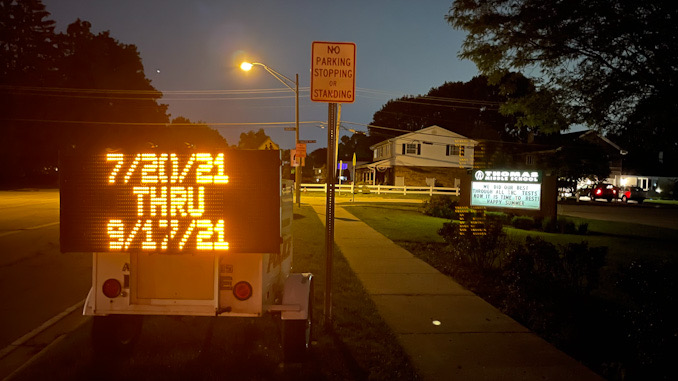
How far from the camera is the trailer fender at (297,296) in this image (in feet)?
14.6

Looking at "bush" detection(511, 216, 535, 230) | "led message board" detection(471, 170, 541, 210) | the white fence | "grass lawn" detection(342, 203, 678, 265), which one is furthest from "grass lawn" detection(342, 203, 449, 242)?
the white fence

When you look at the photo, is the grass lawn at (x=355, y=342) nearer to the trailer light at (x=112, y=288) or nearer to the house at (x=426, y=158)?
the trailer light at (x=112, y=288)

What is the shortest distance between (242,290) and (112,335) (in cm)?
148

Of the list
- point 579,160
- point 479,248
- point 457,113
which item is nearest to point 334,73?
point 479,248

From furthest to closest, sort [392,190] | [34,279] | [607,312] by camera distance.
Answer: [392,190]
[34,279]
[607,312]

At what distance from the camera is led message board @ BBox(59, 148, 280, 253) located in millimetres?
3900

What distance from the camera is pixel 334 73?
5.70 meters

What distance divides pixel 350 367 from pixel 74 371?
2470mm

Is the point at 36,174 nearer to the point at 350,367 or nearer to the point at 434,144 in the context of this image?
the point at 434,144

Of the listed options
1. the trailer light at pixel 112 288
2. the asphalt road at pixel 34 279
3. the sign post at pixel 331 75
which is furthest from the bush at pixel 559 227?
the trailer light at pixel 112 288

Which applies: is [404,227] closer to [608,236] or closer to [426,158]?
[608,236]

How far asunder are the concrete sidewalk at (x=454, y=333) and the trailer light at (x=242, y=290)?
1.71 m

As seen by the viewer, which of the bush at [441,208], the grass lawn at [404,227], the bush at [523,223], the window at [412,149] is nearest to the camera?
the grass lawn at [404,227]

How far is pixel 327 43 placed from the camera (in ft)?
18.7
